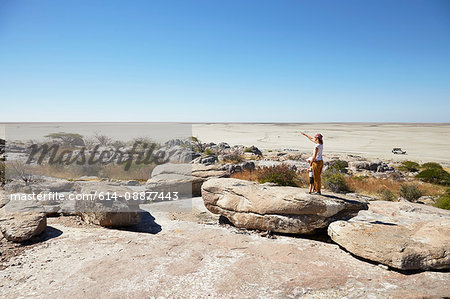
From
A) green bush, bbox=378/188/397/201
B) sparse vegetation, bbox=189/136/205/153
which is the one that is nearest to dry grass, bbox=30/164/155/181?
sparse vegetation, bbox=189/136/205/153

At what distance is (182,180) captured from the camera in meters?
13.3

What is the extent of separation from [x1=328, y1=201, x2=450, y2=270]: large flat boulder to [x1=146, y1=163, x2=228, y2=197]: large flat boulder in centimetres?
734

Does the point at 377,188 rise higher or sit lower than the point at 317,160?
lower

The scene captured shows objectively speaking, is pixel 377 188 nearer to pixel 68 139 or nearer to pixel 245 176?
pixel 245 176

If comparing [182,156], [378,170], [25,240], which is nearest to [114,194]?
[25,240]

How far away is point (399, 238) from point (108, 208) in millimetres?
8509

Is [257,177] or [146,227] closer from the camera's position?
[146,227]

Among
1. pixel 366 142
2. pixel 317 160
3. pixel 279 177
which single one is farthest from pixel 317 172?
pixel 366 142

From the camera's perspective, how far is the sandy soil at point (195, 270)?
17.1 ft

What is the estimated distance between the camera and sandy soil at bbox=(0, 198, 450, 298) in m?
5.21

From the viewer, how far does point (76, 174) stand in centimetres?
1862

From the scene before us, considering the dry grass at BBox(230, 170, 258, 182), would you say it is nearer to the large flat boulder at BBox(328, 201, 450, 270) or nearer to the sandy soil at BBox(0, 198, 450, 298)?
the sandy soil at BBox(0, 198, 450, 298)

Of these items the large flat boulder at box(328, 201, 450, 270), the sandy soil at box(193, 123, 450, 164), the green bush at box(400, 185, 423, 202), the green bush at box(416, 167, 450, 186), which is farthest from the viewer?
the sandy soil at box(193, 123, 450, 164)

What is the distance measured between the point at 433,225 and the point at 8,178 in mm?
19948
